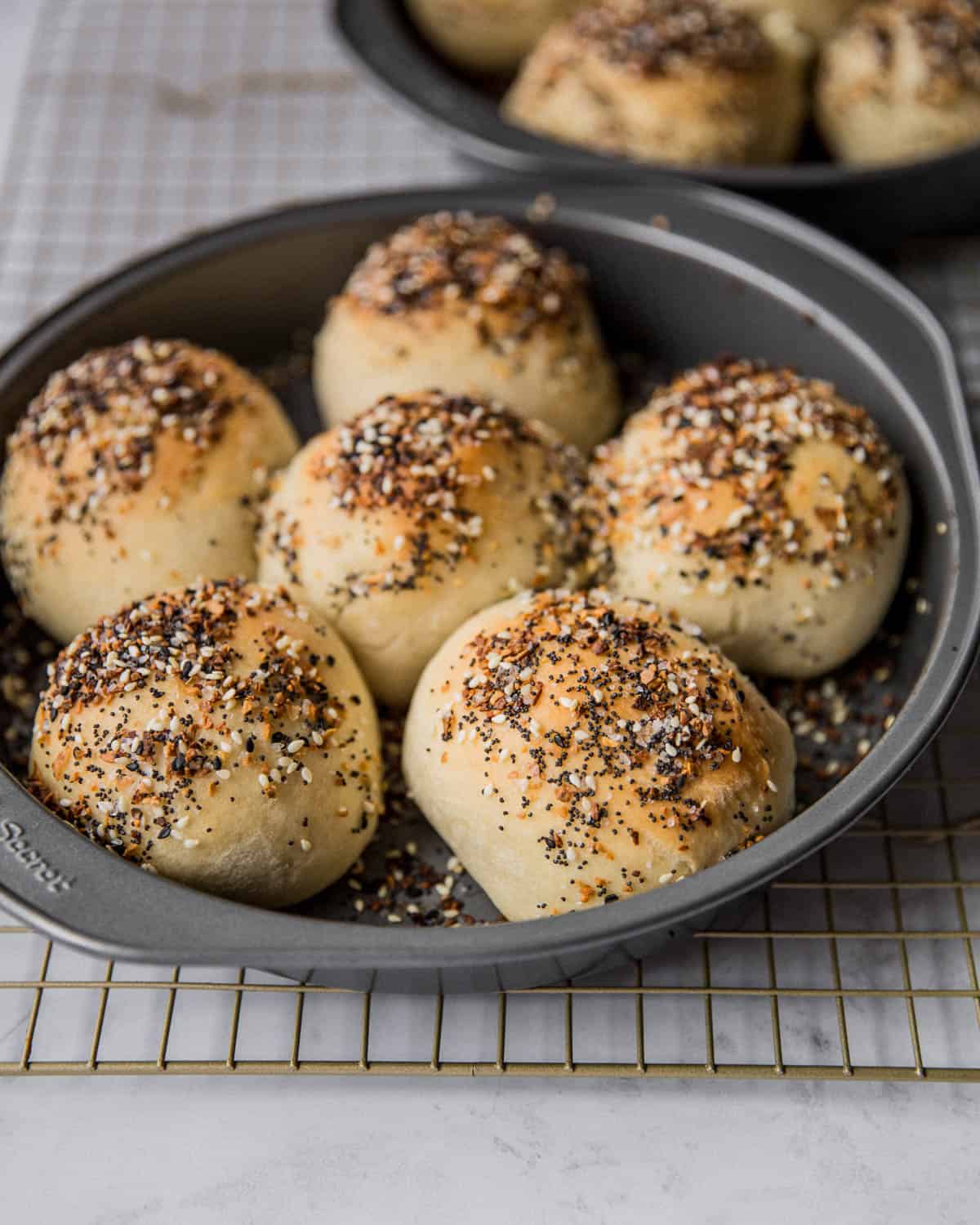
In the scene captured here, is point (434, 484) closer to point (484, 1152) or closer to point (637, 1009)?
point (637, 1009)

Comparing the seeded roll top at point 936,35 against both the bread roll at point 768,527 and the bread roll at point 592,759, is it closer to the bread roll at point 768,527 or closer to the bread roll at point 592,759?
the bread roll at point 768,527

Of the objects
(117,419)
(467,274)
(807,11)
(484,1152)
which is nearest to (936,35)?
(807,11)

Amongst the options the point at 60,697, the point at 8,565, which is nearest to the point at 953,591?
the point at 60,697

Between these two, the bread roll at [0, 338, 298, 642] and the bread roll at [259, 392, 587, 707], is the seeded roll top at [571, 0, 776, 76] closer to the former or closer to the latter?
the bread roll at [259, 392, 587, 707]

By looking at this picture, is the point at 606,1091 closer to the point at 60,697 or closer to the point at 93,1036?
the point at 93,1036

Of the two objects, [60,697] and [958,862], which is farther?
[958,862]

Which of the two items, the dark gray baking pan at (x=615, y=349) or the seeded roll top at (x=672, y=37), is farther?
the seeded roll top at (x=672, y=37)

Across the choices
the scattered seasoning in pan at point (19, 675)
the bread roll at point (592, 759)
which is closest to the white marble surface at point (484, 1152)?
the bread roll at point (592, 759)

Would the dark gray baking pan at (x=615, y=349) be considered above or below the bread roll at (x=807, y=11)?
below
